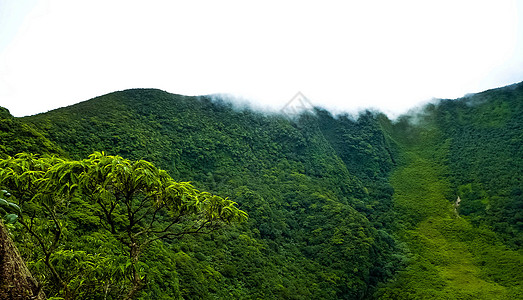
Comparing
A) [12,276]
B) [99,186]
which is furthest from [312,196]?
[12,276]

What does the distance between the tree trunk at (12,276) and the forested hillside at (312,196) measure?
1.03 meters

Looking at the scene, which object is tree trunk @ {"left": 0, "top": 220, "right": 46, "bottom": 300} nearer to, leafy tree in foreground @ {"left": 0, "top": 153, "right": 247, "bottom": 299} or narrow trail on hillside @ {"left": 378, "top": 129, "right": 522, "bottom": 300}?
leafy tree in foreground @ {"left": 0, "top": 153, "right": 247, "bottom": 299}

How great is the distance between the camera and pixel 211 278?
47.5 ft

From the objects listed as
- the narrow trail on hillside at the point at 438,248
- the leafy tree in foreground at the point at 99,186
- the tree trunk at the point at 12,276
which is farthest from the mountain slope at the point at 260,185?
the tree trunk at the point at 12,276

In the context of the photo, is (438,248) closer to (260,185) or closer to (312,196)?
(312,196)

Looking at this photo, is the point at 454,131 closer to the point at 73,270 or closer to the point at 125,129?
the point at 125,129

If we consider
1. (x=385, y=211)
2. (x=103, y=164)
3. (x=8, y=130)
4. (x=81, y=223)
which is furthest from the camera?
(x=385, y=211)

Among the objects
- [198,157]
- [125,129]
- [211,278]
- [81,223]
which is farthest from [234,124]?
[81,223]

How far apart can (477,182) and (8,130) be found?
1580 inches

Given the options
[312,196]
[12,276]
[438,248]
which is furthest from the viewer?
[312,196]

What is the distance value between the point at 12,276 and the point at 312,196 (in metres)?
26.8

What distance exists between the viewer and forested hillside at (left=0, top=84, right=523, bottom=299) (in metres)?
14.8

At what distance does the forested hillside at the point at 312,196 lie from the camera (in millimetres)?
14844

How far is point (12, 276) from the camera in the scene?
206 cm
